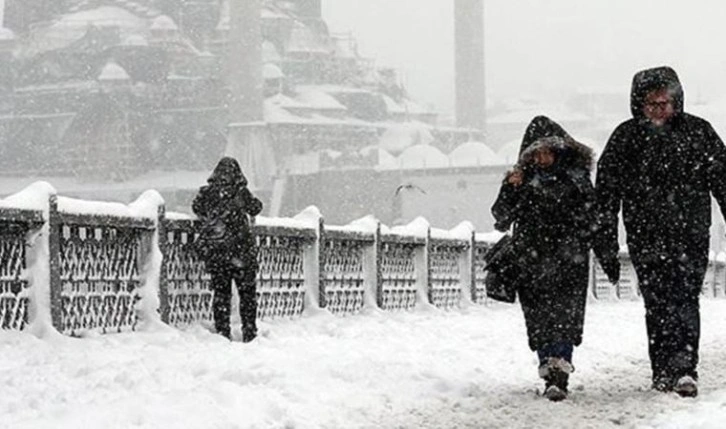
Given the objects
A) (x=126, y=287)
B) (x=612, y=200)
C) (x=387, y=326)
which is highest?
(x=612, y=200)

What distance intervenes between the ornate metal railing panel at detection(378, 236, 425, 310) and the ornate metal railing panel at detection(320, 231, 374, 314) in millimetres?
284

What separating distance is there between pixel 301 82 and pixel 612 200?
233 ft

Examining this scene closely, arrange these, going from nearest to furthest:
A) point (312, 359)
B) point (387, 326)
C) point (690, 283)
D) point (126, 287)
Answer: point (690, 283)
point (312, 359)
point (126, 287)
point (387, 326)

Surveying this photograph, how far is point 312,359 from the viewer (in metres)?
6.52

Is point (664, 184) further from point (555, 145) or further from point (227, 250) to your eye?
→ point (227, 250)

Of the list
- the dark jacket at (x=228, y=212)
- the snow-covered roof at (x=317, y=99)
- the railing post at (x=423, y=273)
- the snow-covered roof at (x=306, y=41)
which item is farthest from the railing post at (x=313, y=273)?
the snow-covered roof at (x=306, y=41)

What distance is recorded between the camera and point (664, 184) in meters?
5.79

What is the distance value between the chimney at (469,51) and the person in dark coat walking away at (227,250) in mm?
67551

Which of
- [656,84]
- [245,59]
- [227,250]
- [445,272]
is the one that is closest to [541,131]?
[656,84]

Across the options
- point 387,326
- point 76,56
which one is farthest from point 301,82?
point 387,326

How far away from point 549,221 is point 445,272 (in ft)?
24.9

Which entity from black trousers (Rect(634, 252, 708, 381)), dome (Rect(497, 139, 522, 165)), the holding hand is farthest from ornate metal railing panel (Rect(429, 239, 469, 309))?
dome (Rect(497, 139, 522, 165))

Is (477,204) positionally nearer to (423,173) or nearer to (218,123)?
(423,173)

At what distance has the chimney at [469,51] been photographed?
75312 millimetres
